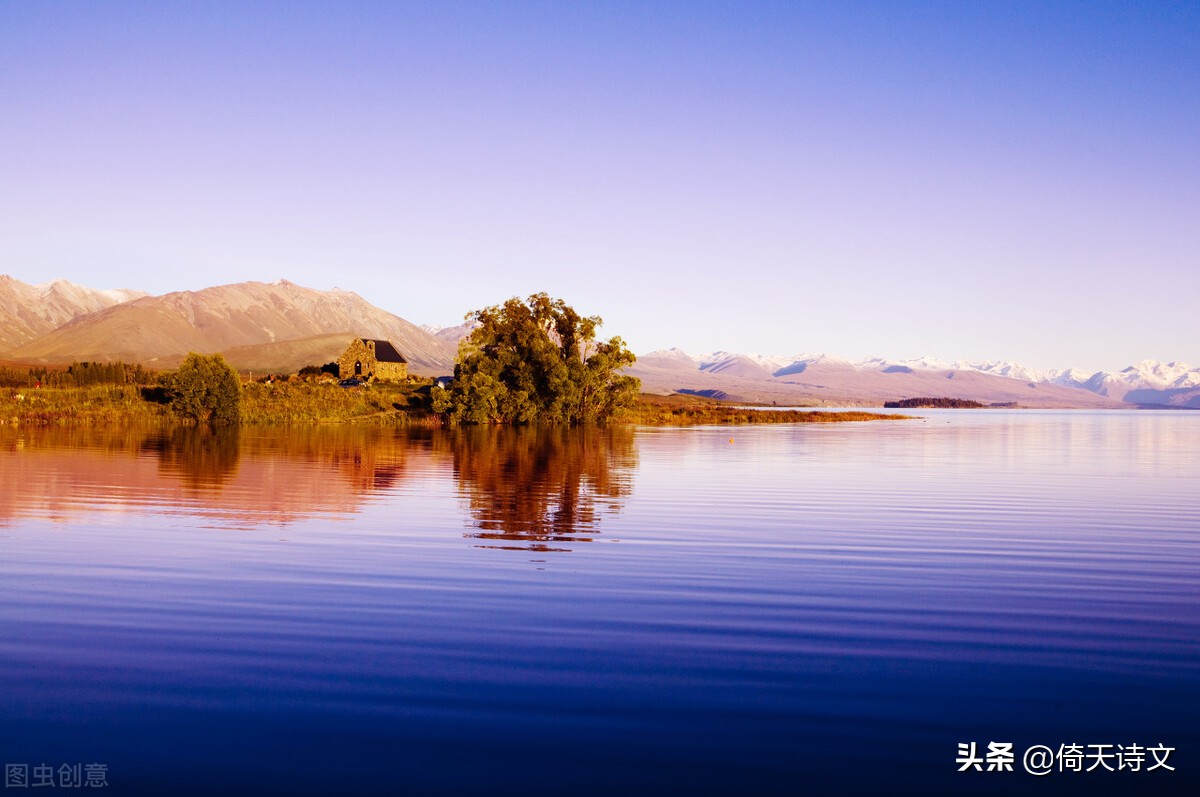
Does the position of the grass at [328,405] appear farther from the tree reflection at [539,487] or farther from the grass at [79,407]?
the tree reflection at [539,487]

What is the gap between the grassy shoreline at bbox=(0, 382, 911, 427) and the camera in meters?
84.2

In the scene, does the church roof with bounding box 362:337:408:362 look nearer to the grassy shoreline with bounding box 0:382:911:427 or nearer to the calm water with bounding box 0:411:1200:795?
the grassy shoreline with bounding box 0:382:911:427

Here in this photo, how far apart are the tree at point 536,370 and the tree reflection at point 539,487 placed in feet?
109

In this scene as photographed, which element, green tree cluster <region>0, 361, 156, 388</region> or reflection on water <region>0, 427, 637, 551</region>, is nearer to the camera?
reflection on water <region>0, 427, 637, 551</region>

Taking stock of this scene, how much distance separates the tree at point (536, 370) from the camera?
98125 millimetres

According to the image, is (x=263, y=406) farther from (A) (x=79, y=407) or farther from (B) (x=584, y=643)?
(B) (x=584, y=643)

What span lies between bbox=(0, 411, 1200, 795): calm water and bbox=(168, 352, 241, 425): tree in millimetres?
62637

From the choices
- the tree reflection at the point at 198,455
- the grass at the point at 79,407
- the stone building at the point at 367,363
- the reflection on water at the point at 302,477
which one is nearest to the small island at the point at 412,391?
the grass at the point at 79,407

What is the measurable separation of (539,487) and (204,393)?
63.8 metres

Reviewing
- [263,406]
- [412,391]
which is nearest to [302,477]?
[263,406]

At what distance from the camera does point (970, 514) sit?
2750 centimetres

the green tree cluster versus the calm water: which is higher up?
the green tree cluster

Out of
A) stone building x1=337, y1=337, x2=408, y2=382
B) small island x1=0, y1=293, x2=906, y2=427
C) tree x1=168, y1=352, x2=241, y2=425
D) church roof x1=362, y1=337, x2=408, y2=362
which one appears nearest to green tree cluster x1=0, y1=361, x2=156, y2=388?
small island x1=0, y1=293, x2=906, y2=427

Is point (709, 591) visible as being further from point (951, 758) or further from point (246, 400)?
point (246, 400)
